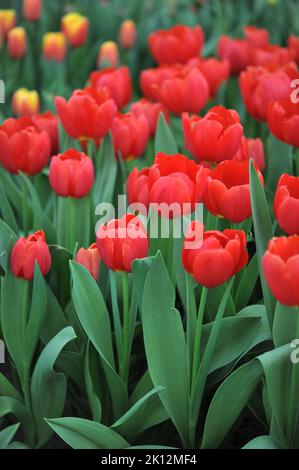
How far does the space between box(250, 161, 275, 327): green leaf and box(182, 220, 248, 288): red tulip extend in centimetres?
7

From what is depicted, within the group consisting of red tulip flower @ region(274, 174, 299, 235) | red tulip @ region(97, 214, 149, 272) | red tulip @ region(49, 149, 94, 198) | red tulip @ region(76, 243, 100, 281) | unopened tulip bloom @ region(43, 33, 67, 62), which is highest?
unopened tulip bloom @ region(43, 33, 67, 62)

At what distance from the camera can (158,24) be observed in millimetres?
2764

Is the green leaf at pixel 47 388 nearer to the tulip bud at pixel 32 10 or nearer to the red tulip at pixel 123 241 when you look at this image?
the red tulip at pixel 123 241

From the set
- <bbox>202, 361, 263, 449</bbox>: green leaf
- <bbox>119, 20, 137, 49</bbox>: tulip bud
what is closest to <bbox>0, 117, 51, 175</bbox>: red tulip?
<bbox>202, 361, 263, 449</bbox>: green leaf

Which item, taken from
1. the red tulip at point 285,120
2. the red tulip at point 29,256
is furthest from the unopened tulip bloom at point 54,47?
the red tulip at point 29,256

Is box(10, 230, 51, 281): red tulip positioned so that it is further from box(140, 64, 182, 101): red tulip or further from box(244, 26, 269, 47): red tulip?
box(244, 26, 269, 47): red tulip

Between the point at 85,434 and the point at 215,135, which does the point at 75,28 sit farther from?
the point at 85,434

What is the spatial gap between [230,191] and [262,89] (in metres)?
0.56

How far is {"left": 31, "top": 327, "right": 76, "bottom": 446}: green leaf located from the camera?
1.15 metres

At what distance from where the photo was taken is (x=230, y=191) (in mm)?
1130

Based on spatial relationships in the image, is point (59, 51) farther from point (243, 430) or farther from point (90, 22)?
A: point (243, 430)

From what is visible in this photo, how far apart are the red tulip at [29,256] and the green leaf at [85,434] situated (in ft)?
0.74

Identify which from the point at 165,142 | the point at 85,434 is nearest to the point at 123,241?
the point at 85,434

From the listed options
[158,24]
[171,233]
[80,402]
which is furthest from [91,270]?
[158,24]
